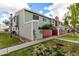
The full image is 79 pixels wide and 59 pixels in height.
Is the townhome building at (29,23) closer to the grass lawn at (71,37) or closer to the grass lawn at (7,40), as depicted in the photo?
the grass lawn at (7,40)

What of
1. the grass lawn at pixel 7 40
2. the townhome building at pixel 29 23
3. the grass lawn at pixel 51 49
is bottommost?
the grass lawn at pixel 51 49

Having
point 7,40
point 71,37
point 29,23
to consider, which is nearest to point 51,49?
point 71,37

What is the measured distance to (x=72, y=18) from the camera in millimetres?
2625

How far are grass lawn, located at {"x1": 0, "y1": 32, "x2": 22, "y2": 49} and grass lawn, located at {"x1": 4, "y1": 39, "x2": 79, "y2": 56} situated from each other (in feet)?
0.39

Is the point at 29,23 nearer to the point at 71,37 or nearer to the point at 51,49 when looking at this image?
the point at 51,49

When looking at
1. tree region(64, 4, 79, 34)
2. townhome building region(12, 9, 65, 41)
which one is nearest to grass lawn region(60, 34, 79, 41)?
tree region(64, 4, 79, 34)

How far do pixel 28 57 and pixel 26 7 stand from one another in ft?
2.14

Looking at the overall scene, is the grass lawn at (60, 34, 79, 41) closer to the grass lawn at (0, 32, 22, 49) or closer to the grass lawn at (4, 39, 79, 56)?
the grass lawn at (4, 39, 79, 56)

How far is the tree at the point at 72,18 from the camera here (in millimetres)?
2607

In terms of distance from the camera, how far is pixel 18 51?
2527 millimetres

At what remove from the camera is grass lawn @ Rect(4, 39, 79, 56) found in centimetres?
254

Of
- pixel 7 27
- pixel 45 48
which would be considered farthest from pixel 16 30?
pixel 45 48

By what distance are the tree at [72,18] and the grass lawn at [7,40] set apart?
2.26 feet

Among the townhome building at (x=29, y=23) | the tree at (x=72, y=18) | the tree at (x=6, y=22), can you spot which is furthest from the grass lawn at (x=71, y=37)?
the tree at (x=6, y=22)
